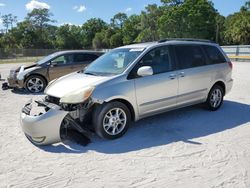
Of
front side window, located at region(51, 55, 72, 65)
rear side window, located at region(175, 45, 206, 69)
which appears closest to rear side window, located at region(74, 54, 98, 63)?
front side window, located at region(51, 55, 72, 65)

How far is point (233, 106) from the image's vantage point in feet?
25.2

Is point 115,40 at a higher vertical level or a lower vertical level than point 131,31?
lower

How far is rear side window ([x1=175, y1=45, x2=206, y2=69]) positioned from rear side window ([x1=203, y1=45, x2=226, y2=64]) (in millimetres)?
232

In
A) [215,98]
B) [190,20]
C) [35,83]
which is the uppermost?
[190,20]

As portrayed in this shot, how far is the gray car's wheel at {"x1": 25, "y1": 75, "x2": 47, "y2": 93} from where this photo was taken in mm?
10875

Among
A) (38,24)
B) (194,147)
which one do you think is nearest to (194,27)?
(194,147)

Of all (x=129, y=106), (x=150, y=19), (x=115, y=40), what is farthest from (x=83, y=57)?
(x=115, y=40)

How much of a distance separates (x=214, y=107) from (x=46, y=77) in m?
6.45

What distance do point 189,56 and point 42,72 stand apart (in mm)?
6248

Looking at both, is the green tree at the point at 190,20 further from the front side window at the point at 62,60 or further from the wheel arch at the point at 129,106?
the wheel arch at the point at 129,106

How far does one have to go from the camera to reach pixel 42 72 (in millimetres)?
10992

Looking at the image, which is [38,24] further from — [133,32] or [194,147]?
[194,147]

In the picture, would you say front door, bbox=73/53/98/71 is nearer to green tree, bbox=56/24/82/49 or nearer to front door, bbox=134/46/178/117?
front door, bbox=134/46/178/117

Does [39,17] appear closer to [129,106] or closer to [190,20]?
[190,20]
